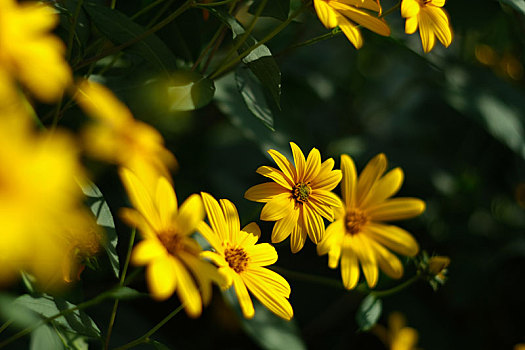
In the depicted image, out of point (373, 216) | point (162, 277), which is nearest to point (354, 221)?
point (373, 216)

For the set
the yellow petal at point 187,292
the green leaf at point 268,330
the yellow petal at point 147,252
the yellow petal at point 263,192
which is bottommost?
the green leaf at point 268,330

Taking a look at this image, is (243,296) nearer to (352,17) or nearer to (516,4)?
(352,17)

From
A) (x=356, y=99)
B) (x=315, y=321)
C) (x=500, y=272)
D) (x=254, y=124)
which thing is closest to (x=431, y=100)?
(x=356, y=99)

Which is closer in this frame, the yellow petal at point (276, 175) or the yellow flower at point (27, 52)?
the yellow flower at point (27, 52)

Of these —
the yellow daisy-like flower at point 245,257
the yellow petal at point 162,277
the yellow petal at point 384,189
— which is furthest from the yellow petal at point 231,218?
the yellow petal at point 384,189

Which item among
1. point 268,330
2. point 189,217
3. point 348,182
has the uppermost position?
point 189,217

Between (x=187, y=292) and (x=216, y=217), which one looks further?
(x=216, y=217)

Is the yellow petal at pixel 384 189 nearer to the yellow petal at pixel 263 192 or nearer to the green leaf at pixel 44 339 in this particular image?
the yellow petal at pixel 263 192

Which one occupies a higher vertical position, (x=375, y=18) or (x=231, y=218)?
(x=375, y=18)

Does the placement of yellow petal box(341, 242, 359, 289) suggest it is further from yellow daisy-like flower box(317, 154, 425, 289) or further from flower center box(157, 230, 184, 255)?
flower center box(157, 230, 184, 255)
